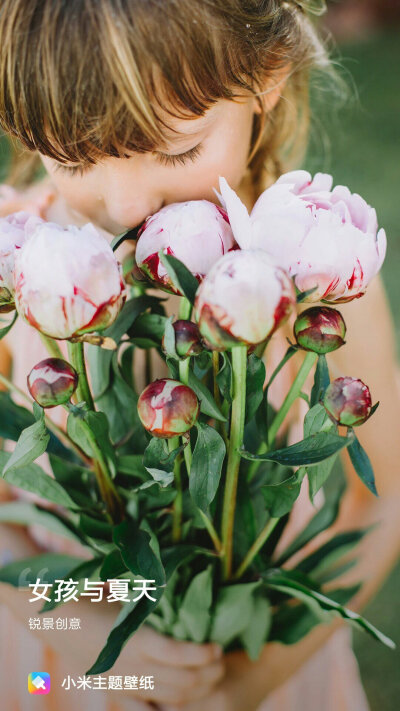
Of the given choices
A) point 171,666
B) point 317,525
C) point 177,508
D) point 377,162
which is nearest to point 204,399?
point 177,508

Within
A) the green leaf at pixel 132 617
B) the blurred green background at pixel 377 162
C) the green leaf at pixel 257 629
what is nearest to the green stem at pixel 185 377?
the green leaf at pixel 132 617

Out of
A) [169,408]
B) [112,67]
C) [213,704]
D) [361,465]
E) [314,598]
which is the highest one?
[112,67]

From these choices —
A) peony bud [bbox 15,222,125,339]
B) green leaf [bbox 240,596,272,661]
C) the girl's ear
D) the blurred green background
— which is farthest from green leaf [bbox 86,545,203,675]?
the blurred green background

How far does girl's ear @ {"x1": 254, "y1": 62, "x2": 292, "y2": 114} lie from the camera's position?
1.82 ft

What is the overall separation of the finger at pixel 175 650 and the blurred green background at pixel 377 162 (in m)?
0.67

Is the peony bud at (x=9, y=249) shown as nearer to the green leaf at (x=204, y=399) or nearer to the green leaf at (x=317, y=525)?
the green leaf at (x=204, y=399)

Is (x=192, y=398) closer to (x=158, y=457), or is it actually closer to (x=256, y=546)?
(x=158, y=457)

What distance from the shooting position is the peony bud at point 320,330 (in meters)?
0.37

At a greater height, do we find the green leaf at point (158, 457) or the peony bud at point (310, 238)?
the peony bud at point (310, 238)

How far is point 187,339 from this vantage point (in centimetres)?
35

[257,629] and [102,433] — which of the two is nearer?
[102,433]

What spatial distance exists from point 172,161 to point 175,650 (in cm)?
41

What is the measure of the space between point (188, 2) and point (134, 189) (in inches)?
4.8

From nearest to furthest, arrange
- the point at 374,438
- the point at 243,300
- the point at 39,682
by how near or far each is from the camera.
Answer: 1. the point at 243,300
2. the point at 39,682
3. the point at 374,438
